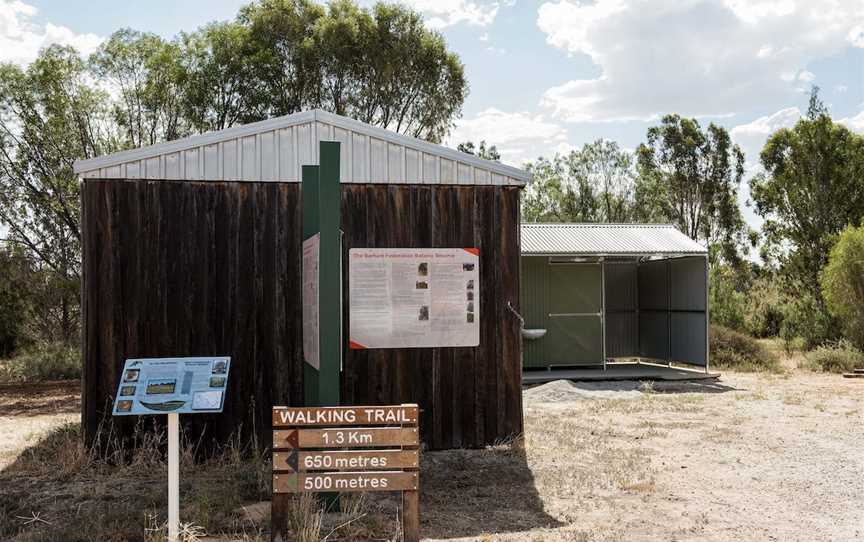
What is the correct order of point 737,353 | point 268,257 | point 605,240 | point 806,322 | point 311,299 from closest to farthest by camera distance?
point 311,299 < point 268,257 < point 605,240 < point 737,353 < point 806,322

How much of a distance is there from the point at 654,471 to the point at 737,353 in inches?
429

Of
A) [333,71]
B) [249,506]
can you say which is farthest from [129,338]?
[333,71]

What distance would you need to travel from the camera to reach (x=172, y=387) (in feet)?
16.9

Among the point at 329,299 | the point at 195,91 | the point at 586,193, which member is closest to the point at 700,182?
the point at 586,193

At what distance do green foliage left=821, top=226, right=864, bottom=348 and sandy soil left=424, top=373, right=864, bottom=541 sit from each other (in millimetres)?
4781

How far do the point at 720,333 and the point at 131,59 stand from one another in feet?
49.4

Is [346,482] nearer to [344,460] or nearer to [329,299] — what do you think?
[344,460]

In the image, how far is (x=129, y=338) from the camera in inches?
302

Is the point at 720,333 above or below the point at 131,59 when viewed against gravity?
below

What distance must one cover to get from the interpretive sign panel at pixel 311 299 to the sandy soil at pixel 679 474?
157cm

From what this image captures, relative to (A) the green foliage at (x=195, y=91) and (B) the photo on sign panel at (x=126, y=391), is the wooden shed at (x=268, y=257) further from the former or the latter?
(A) the green foliage at (x=195, y=91)

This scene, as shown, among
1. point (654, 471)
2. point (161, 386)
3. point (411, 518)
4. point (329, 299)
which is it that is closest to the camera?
point (411, 518)

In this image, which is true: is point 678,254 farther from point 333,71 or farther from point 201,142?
point 333,71

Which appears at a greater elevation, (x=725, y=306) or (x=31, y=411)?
(x=725, y=306)
